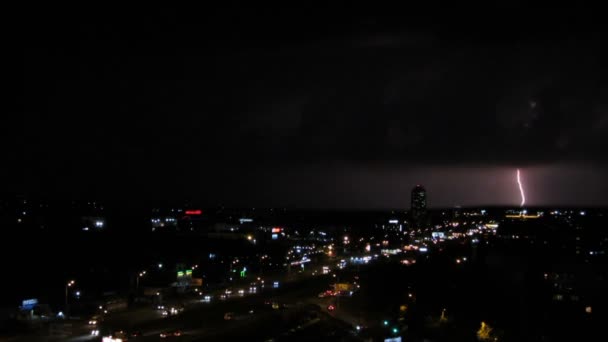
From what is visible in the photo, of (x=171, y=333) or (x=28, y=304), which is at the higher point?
(x=28, y=304)

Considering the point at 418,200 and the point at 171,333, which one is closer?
the point at 171,333

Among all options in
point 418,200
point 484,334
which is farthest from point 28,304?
point 418,200

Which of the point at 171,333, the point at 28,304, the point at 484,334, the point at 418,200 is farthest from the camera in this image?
the point at 418,200

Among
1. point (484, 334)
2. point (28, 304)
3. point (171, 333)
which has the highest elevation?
point (28, 304)

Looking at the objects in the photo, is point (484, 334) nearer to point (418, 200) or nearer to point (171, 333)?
point (171, 333)

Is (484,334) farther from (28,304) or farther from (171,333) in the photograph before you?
(28,304)

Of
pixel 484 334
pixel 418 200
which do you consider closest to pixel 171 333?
pixel 484 334

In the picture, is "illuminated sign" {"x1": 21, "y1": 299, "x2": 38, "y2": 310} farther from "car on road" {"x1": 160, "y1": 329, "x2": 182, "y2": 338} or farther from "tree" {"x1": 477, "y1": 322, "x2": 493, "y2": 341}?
"tree" {"x1": 477, "y1": 322, "x2": 493, "y2": 341}

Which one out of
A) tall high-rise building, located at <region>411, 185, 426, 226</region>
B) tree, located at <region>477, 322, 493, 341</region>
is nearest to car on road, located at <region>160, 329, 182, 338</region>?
tree, located at <region>477, 322, 493, 341</region>

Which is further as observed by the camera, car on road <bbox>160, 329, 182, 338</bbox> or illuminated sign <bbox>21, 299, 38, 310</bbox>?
illuminated sign <bbox>21, 299, 38, 310</bbox>

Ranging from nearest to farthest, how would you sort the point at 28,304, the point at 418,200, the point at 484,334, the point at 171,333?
the point at 171,333
the point at 484,334
the point at 28,304
the point at 418,200

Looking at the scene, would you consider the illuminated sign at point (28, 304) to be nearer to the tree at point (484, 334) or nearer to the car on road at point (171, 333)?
the car on road at point (171, 333)
